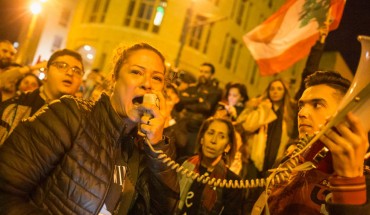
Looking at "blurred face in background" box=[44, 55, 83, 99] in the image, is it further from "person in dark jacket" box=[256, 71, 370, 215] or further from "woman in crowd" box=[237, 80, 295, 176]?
"woman in crowd" box=[237, 80, 295, 176]

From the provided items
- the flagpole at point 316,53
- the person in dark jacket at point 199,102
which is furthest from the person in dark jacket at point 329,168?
the person in dark jacket at point 199,102

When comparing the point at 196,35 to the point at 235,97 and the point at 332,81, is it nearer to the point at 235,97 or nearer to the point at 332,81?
the point at 235,97

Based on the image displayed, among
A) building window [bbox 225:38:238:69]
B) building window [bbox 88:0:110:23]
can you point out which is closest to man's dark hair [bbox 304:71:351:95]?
building window [bbox 88:0:110:23]

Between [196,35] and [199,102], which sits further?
[196,35]

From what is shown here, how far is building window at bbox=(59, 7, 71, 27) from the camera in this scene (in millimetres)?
49625

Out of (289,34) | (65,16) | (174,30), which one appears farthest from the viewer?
(65,16)

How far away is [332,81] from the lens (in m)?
2.65

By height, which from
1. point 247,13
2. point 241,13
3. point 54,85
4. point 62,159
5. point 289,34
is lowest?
point 62,159

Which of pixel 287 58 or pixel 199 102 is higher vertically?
pixel 287 58

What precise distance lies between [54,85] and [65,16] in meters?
50.3

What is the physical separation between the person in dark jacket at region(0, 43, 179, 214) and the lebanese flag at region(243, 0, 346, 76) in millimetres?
4952

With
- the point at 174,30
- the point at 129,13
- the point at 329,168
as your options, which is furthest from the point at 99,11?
the point at 329,168

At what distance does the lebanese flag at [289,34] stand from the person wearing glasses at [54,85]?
15.1ft

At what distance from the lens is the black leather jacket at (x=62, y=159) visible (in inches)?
77.7
